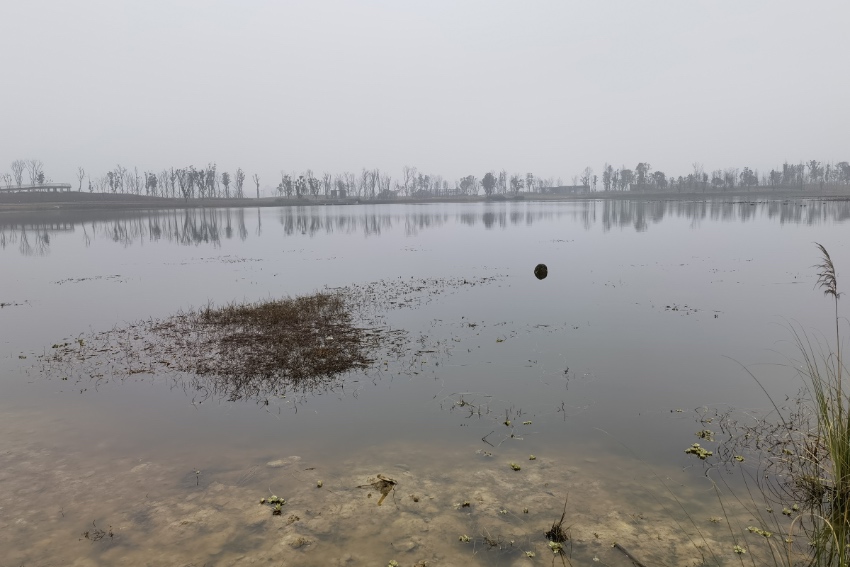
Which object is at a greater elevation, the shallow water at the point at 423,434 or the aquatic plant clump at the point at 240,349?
the aquatic plant clump at the point at 240,349

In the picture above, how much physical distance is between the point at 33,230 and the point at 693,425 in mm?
74411

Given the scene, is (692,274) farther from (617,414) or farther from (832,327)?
(617,414)

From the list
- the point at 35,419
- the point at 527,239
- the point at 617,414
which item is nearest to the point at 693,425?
the point at 617,414

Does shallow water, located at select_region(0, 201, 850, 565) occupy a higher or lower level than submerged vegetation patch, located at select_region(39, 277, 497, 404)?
lower

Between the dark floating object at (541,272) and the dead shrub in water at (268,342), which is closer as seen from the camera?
the dead shrub in water at (268,342)

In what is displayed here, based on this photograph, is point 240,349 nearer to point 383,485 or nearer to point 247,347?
point 247,347

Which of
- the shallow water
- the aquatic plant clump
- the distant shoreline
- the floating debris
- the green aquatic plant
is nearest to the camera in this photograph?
the shallow water

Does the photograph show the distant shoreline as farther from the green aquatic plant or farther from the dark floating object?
the green aquatic plant

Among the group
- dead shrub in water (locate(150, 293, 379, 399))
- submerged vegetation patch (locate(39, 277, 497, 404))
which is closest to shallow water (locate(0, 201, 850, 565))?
submerged vegetation patch (locate(39, 277, 497, 404))

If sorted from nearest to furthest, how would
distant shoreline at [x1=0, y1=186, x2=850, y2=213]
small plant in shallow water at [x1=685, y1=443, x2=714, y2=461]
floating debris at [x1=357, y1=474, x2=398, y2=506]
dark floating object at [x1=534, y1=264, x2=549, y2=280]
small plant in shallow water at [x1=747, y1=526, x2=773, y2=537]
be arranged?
small plant in shallow water at [x1=747, y1=526, x2=773, y2=537] < floating debris at [x1=357, y1=474, x2=398, y2=506] < small plant in shallow water at [x1=685, y1=443, x2=714, y2=461] < dark floating object at [x1=534, y1=264, x2=549, y2=280] < distant shoreline at [x1=0, y1=186, x2=850, y2=213]

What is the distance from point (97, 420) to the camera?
1037 cm

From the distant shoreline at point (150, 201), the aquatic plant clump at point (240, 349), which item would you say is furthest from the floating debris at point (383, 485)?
the distant shoreline at point (150, 201)

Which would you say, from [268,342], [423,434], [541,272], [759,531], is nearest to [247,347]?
[268,342]

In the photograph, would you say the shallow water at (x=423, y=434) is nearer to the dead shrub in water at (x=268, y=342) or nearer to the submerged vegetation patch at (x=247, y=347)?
the submerged vegetation patch at (x=247, y=347)
